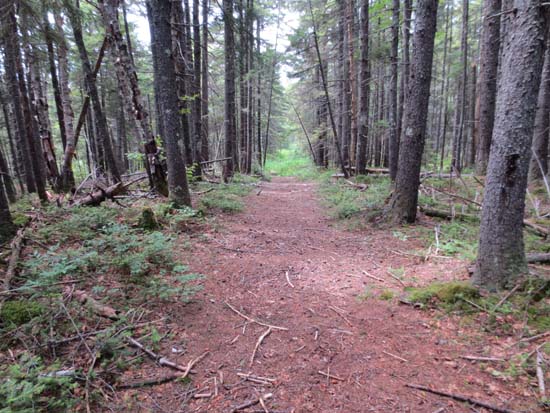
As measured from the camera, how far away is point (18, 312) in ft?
9.96

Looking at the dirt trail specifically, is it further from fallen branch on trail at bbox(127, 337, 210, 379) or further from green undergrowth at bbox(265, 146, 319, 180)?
green undergrowth at bbox(265, 146, 319, 180)

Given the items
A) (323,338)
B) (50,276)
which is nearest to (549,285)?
(323,338)

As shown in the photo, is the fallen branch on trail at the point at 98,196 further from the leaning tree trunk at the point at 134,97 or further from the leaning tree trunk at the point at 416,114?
the leaning tree trunk at the point at 416,114

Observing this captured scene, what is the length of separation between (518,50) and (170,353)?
190 inches

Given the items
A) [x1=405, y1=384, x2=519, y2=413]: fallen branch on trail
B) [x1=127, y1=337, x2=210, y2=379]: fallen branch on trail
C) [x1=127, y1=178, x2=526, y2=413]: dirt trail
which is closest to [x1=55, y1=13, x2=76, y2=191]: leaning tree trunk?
[x1=127, y1=178, x2=526, y2=413]: dirt trail

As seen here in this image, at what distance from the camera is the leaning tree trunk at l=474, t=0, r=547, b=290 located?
10.4 ft

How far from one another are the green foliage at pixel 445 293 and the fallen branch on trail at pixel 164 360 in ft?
8.78

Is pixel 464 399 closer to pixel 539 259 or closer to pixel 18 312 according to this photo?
pixel 539 259

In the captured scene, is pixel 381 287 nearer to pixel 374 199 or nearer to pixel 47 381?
pixel 47 381

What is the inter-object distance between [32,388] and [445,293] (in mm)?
4148

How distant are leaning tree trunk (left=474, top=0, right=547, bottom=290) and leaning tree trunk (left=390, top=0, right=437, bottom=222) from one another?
3144 mm

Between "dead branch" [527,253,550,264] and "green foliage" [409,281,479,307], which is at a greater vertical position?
"dead branch" [527,253,550,264]

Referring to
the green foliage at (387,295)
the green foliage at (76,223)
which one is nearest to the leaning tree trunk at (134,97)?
the green foliage at (76,223)

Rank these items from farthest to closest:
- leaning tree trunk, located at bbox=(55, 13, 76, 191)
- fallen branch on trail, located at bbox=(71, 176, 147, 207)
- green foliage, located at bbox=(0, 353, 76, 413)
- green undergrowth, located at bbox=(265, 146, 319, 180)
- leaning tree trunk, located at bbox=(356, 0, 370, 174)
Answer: green undergrowth, located at bbox=(265, 146, 319, 180) < leaning tree trunk, located at bbox=(356, 0, 370, 174) < leaning tree trunk, located at bbox=(55, 13, 76, 191) < fallen branch on trail, located at bbox=(71, 176, 147, 207) < green foliage, located at bbox=(0, 353, 76, 413)
